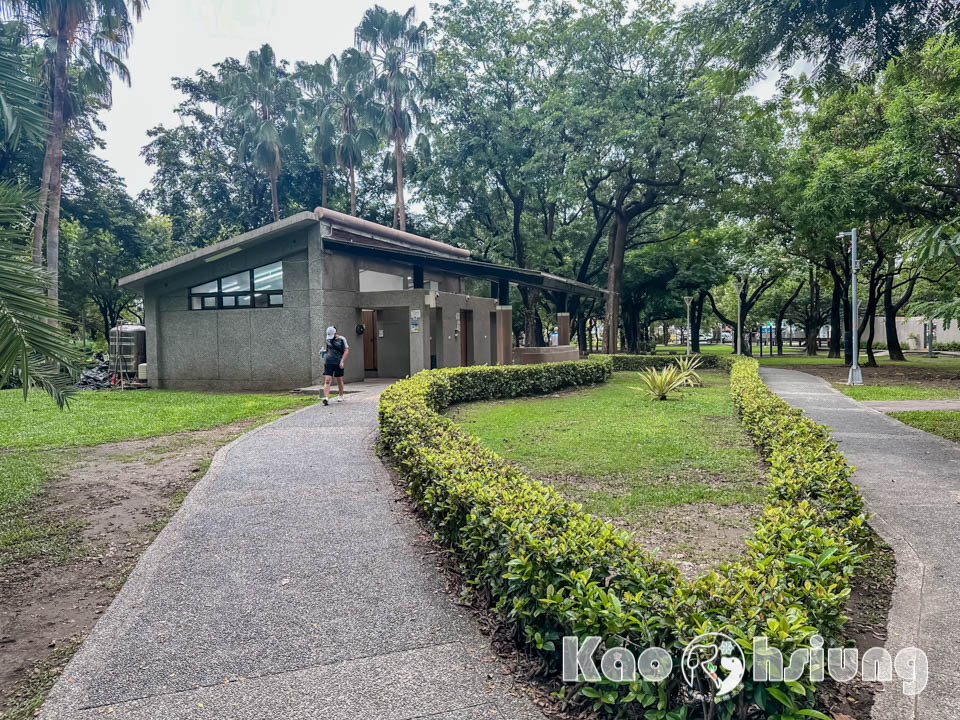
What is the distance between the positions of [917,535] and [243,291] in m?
16.8

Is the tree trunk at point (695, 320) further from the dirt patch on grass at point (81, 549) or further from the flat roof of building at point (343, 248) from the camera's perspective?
the dirt patch on grass at point (81, 549)

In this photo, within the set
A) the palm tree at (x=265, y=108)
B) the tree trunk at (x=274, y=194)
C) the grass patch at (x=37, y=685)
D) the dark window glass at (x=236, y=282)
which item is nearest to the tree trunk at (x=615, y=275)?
the dark window glass at (x=236, y=282)

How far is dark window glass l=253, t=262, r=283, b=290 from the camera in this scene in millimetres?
17250

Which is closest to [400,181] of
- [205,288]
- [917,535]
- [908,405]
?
→ [205,288]

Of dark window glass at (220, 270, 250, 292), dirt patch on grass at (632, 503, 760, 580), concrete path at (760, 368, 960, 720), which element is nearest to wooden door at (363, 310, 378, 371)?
dark window glass at (220, 270, 250, 292)

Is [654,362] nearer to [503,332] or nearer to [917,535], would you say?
[503,332]

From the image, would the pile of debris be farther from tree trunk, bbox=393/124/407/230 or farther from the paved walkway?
the paved walkway

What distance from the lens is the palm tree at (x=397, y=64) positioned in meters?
33.0

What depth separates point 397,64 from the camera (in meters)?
33.7

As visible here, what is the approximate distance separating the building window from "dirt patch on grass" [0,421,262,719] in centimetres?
920

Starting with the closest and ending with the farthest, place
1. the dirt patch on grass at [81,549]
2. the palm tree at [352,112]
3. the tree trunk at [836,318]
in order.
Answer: the dirt patch on grass at [81,549], the tree trunk at [836,318], the palm tree at [352,112]

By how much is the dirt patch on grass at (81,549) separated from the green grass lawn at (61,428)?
11cm

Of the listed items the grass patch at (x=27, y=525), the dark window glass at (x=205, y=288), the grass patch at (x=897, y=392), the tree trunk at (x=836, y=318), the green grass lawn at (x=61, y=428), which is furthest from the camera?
the tree trunk at (x=836, y=318)

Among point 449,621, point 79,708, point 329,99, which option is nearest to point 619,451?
point 449,621
